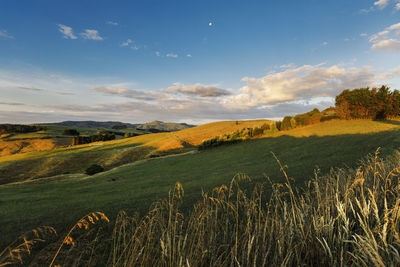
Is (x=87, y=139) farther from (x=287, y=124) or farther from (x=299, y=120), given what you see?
(x=299, y=120)

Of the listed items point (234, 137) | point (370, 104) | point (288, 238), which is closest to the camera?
point (288, 238)

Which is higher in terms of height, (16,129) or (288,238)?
(16,129)

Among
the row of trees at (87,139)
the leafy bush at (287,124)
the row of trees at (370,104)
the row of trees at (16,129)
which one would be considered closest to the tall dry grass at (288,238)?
the leafy bush at (287,124)

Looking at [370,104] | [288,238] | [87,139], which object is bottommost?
[87,139]

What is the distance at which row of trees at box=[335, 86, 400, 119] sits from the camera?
41281mm

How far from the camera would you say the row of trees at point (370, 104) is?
4128 cm

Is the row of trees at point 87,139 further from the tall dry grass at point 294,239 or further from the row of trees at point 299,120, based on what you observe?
the tall dry grass at point 294,239

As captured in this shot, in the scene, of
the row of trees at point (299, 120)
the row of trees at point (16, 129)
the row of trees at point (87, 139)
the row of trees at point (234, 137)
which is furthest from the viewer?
the row of trees at point (16, 129)

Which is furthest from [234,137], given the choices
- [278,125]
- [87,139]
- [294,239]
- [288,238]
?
[87,139]

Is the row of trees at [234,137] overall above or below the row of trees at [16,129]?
below

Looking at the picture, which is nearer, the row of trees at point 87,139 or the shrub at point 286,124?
the shrub at point 286,124

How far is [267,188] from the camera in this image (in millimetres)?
11094

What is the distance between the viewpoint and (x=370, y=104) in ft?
142

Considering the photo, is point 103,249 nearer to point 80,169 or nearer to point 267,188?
point 267,188
